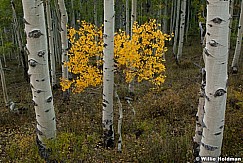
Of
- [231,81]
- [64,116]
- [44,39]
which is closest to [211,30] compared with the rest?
[44,39]

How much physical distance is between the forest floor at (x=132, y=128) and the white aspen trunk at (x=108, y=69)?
15.0 inches

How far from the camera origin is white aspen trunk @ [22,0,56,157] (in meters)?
3.47

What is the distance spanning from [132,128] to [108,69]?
2.24 metres

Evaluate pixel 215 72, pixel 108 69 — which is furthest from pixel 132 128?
pixel 215 72

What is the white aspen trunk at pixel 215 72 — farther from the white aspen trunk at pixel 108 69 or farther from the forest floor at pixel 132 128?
the white aspen trunk at pixel 108 69

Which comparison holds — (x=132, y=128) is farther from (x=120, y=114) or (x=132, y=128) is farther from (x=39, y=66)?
(x=39, y=66)

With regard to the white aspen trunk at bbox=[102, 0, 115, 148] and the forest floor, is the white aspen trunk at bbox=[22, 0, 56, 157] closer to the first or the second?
the forest floor

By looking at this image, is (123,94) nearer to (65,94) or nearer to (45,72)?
(65,94)

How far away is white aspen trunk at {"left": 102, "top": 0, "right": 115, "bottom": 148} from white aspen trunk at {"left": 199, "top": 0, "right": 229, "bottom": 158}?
276 centimetres

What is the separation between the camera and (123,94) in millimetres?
11516

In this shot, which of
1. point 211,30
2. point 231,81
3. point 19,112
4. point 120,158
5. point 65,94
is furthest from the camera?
point 231,81

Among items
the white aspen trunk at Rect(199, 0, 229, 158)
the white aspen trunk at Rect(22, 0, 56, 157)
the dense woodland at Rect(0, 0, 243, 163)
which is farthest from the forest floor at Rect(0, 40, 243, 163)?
the white aspen trunk at Rect(199, 0, 229, 158)

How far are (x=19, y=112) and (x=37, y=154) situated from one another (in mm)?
6093

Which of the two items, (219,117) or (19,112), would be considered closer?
(219,117)
